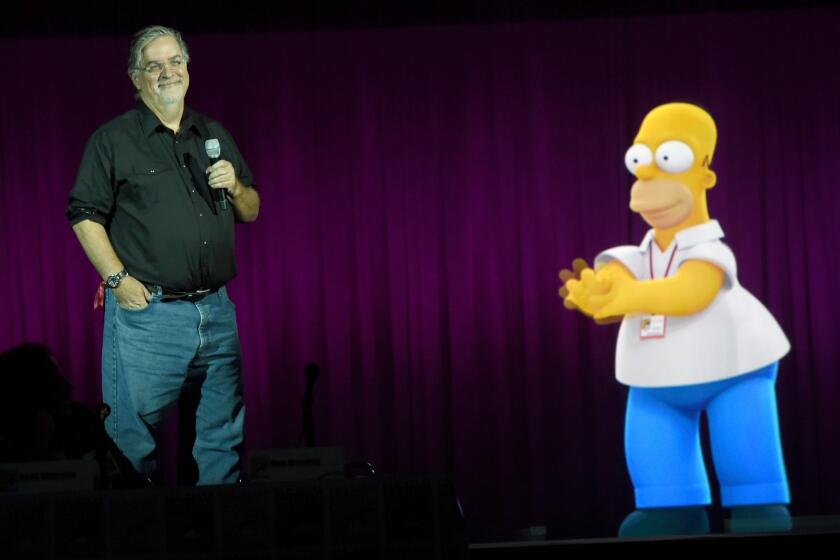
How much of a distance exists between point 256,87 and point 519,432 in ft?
5.87

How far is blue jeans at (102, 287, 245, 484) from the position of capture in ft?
9.91

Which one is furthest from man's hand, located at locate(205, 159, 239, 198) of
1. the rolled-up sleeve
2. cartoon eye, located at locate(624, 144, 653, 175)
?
cartoon eye, located at locate(624, 144, 653, 175)

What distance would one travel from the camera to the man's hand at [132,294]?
301 centimetres

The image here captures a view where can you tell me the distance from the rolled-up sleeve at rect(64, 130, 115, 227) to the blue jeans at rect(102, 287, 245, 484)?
0.21m

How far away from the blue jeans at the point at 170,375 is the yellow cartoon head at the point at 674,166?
147 cm

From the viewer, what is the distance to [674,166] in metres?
3.74

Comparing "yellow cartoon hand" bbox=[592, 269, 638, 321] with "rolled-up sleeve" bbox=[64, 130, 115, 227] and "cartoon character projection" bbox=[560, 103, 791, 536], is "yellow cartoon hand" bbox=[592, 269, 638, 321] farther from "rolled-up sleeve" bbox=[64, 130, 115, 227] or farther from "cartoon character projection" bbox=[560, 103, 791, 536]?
"rolled-up sleeve" bbox=[64, 130, 115, 227]

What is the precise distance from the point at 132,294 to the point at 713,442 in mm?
1900

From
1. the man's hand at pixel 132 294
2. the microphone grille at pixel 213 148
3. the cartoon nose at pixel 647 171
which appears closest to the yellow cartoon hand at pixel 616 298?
the cartoon nose at pixel 647 171

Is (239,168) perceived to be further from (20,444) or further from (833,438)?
(833,438)

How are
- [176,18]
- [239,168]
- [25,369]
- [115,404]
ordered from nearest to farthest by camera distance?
[115,404] < [239,168] < [25,369] < [176,18]

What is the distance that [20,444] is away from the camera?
3223 millimetres

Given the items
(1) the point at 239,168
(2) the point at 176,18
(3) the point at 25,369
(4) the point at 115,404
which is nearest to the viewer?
(4) the point at 115,404

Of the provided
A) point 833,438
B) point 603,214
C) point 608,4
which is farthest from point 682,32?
point 833,438
